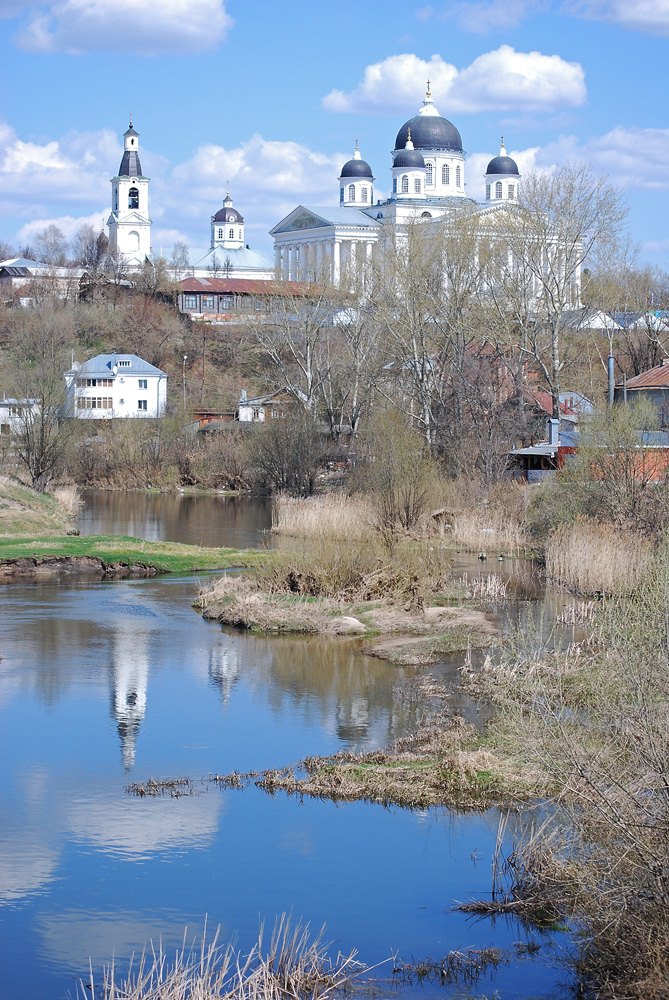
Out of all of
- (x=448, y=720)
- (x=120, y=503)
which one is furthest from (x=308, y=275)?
(x=448, y=720)

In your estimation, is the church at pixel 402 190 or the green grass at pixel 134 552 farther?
the church at pixel 402 190

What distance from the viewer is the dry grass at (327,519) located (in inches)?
897

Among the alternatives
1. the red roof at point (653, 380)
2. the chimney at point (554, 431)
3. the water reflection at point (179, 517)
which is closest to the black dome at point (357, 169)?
the water reflection at point (179, 517)

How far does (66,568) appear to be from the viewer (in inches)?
986

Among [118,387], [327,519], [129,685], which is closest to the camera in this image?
[129,685]

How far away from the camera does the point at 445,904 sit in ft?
29.5

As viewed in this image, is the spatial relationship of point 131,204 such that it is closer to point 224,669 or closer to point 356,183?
point 356,183

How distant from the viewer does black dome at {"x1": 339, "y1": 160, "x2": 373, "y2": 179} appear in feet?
341

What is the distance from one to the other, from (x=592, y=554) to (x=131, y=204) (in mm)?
104420

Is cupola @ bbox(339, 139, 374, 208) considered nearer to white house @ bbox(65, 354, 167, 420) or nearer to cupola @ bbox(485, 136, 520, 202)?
cupola @ bbox(485, 136, 520, 202)

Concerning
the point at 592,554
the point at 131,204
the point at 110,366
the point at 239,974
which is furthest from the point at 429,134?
the point at 239,974

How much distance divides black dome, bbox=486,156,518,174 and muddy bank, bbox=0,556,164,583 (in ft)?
273

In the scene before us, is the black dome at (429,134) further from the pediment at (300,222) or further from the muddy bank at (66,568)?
the muddy bank at (66,568)

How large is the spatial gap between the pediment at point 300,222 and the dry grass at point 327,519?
217 ft
